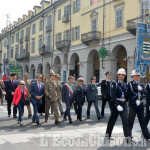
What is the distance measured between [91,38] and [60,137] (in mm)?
22030

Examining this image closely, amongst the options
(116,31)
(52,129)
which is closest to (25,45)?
(116,31)

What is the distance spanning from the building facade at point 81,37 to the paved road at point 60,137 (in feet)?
51.5

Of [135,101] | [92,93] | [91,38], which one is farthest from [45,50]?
[135,101]

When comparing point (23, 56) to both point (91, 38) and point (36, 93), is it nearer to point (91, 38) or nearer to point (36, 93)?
point (91, 38)

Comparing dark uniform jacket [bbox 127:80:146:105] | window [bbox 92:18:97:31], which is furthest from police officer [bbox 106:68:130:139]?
window [bbox 92:18:97:31]

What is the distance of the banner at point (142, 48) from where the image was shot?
19.5m

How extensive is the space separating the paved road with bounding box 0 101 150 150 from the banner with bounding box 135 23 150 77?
35.8 ft

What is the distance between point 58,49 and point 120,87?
95.3 ft

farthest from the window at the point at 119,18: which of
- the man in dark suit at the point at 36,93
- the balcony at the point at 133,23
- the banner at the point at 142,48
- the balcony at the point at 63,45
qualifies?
the man in dark suit at the point at 36,93

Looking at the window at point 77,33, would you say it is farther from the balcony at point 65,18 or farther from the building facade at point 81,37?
the balcony at point 65,18

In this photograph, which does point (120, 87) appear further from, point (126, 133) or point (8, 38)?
point (8, 38)

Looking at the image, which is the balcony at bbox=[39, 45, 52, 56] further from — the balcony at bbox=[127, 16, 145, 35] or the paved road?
the paved road

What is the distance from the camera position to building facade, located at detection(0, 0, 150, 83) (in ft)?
80.7

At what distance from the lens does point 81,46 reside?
31.3 metres
